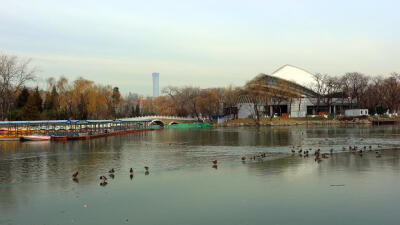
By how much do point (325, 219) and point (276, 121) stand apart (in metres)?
88.2

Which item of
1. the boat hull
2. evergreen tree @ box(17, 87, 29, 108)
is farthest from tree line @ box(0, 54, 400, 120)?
the boat hull

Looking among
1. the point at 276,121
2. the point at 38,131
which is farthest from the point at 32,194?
the point at 276,121

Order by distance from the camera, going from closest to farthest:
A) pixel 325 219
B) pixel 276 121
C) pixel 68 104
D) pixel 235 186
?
1. pixel 325 219
2. pixel 235 186
3. pixel 68 104
4. pixel 276 121

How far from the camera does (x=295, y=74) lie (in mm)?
130750

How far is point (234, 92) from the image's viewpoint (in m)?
111

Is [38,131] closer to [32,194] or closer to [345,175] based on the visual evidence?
[32,194]

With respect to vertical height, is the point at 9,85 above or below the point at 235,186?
above

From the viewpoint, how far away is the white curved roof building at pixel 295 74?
127144mm

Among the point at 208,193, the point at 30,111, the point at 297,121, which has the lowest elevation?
the point at 208,193

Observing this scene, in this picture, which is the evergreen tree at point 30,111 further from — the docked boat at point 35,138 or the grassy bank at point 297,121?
the grassy bank at point 297,121

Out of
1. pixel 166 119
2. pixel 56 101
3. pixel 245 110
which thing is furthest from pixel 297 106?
pixel 56 101

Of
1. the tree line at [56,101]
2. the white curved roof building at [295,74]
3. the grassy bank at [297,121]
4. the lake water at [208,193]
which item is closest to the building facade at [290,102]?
the white curved roof building at [295,74]

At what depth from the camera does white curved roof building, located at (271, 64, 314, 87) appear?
417 ft

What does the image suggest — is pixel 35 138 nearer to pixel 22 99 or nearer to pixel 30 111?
pixel 30 111
